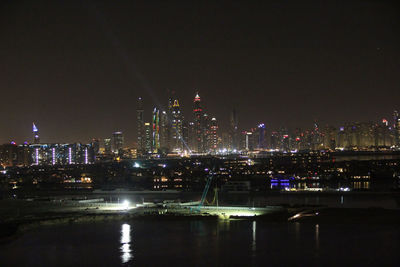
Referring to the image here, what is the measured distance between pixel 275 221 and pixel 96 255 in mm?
7613

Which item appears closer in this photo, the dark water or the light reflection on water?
the dark water

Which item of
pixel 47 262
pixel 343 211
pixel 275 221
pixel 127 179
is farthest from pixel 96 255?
pixel 127 179

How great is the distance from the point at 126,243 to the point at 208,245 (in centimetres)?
251

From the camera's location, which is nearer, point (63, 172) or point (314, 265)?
Answer: point (314, 265)

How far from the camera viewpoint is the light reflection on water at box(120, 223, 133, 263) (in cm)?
1442

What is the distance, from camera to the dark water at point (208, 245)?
45.7 feet

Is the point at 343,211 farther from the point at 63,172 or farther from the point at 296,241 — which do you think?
the point at 63,172

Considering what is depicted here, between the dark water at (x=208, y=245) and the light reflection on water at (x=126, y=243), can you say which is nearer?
the dark water at (x=208, y=245)

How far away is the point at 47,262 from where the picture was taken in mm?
14156

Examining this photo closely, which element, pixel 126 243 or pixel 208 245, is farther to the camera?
pixel 126 243

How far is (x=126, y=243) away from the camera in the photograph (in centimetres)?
1639

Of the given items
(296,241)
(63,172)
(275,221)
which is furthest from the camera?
(63,172)

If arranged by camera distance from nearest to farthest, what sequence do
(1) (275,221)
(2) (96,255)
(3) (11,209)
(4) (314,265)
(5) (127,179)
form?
(4) (314,265) → (2) (96,255) → (1) (275,221) → (3) (11,209) → (5) (127,179)

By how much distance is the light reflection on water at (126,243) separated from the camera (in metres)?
14.4
